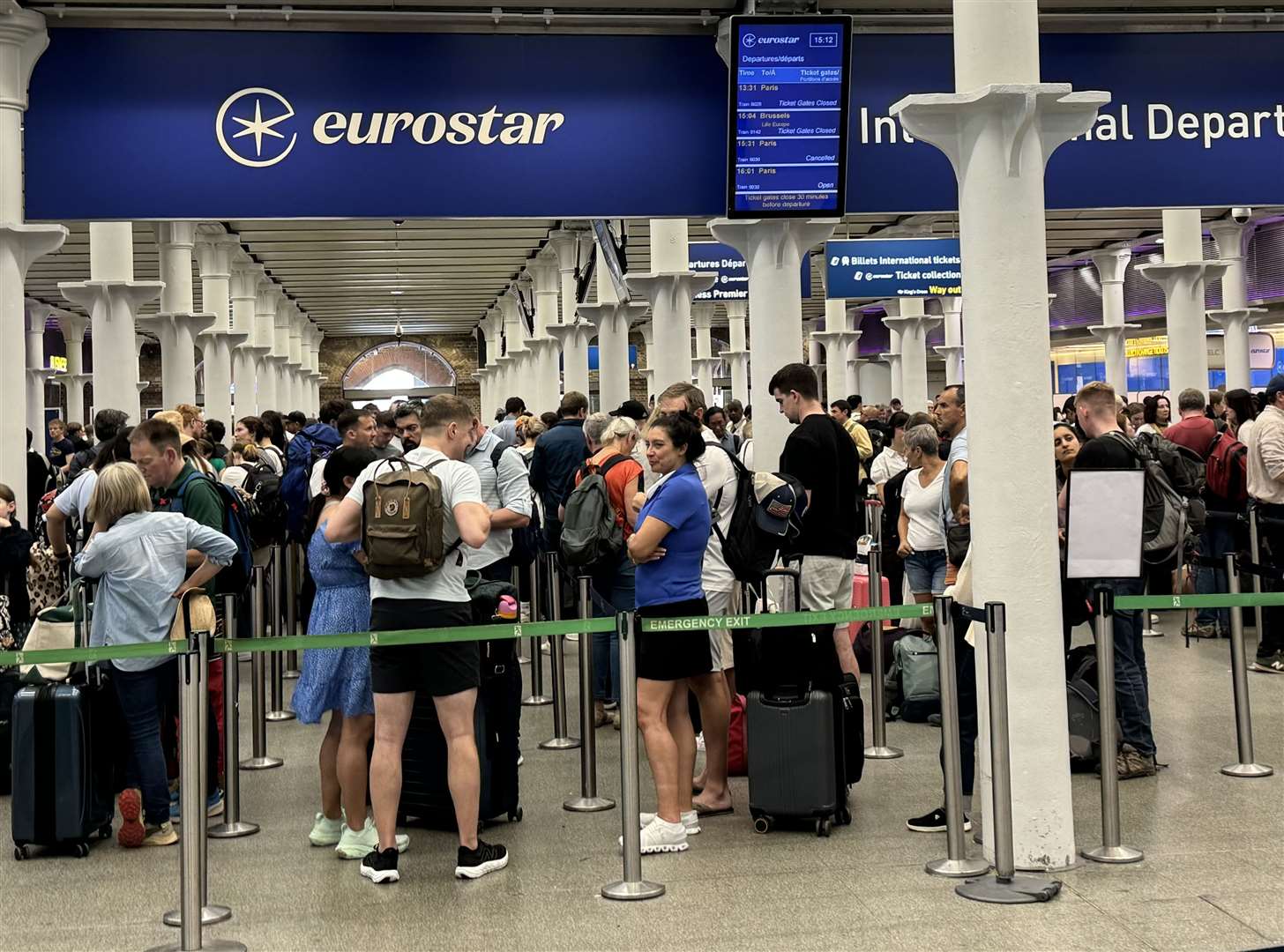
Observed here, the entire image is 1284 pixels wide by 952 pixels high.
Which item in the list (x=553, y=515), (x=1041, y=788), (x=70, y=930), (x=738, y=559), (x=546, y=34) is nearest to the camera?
(x=70, y=930)

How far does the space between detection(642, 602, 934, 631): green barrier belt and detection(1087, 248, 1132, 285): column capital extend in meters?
24.2

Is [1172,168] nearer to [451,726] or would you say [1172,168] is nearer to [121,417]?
[451,726]

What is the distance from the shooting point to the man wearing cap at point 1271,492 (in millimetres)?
9180

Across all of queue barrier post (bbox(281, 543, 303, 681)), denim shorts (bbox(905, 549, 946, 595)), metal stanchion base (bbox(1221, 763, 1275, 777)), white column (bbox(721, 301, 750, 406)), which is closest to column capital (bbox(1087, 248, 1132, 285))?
white column (bbox(721, 301, 750, 406))

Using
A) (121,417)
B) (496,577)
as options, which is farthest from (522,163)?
(121,417)

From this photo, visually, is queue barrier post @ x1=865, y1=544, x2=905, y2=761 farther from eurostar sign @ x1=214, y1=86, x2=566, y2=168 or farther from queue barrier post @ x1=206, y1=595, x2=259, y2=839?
eurostar sign @ x1=214, y1=86, x2=566, y2=168

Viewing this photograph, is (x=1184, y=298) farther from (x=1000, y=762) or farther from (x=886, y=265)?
(x=1000, y=762)

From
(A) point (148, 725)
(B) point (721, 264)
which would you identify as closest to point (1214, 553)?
(A) point (148, 725)

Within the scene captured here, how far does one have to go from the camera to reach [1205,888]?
4.90 metres

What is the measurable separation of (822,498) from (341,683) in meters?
2.37

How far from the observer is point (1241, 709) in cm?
666

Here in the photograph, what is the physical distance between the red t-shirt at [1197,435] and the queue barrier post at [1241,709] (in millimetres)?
4436

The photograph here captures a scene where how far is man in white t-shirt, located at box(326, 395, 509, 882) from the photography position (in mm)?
5156

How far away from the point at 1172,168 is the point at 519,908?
244 inches
